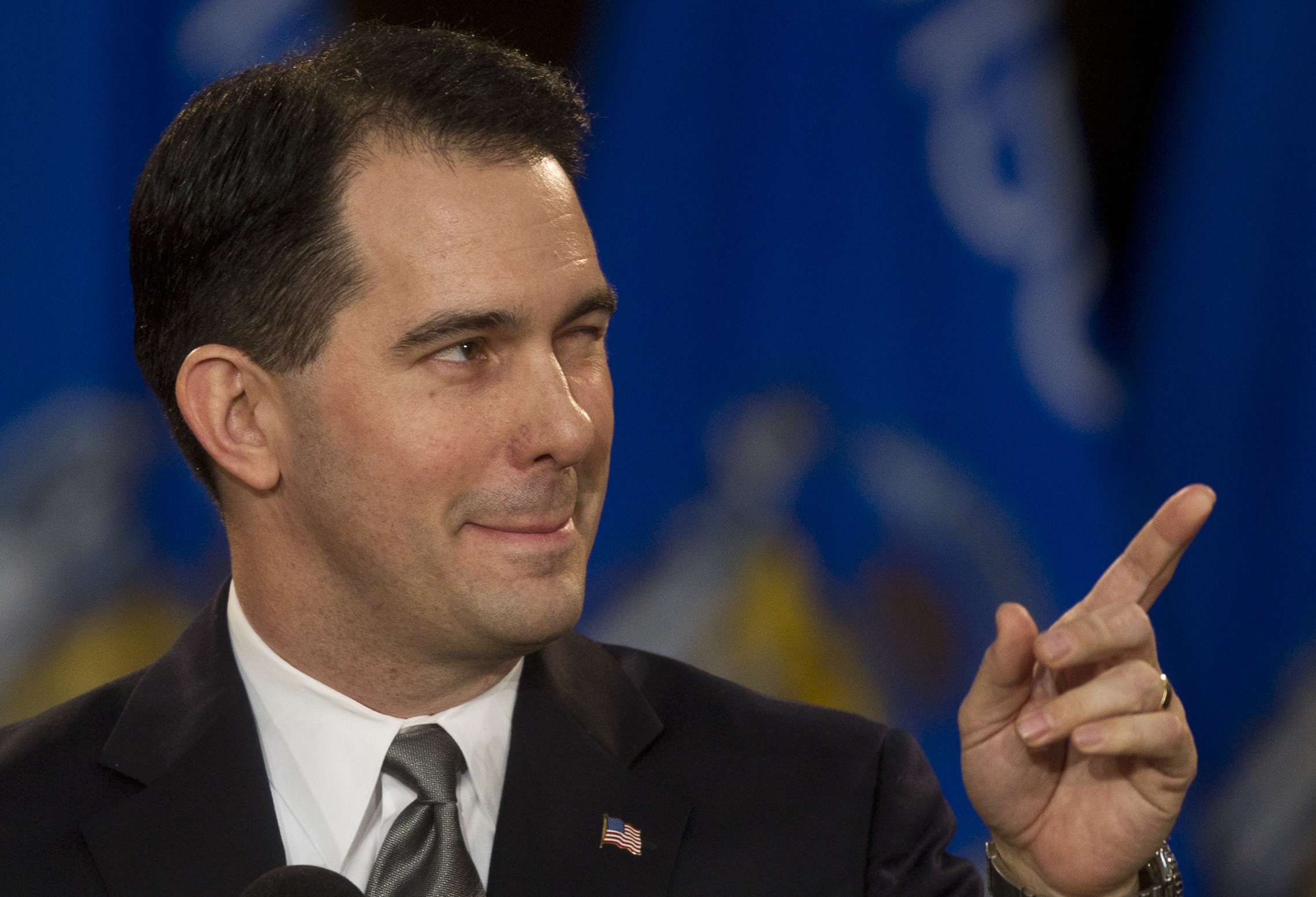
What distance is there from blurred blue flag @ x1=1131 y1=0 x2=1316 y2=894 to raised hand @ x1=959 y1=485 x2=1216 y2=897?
1.36 metres

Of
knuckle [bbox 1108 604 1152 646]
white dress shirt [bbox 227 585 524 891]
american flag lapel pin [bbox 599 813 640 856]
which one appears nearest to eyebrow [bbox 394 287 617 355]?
white dress shirt [bbox 227 585 524 891]

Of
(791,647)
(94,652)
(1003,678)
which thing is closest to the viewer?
(1003,678)

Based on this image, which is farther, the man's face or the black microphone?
the man's face

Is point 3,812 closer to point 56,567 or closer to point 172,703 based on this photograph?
point 172,703

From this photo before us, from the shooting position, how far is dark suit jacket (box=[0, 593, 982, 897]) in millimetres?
1601

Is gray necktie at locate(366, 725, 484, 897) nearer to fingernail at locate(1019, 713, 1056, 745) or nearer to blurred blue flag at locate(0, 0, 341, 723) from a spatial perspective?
fingernail at locate(1019, 713, 1056, 745)

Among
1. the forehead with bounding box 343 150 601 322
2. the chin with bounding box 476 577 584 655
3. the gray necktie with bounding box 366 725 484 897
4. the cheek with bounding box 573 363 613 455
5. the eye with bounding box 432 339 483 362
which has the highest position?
the forehead with bounding box 343 150 601 322

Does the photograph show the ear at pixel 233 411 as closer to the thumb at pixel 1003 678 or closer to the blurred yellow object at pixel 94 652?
the thumb at pixel 1003 678

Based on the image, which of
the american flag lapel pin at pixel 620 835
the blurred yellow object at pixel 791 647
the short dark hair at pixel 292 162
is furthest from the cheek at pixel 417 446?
the blurred yellow object at pixel 791 647

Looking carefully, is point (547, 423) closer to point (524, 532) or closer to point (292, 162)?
point (524, 532)

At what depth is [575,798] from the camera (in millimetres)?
1692

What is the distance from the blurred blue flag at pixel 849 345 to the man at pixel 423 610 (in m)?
0.93

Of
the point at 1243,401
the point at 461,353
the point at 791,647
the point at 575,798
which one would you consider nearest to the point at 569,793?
the point at 575,798

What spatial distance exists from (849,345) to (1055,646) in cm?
154
